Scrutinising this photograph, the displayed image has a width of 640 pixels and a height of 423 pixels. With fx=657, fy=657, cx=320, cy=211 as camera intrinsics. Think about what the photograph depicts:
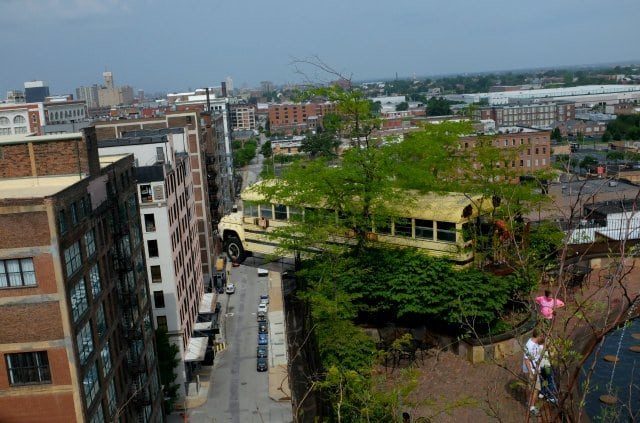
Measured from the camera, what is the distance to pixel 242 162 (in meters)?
145

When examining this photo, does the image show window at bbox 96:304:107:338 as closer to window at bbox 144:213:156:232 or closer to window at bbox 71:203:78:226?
window at bbox 71:203:78:226

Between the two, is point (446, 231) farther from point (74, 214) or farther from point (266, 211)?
point (74, 214)

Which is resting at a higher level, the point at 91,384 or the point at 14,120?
the point at 14,120

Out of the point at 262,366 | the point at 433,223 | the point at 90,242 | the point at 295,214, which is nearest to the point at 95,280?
the point at 90,242

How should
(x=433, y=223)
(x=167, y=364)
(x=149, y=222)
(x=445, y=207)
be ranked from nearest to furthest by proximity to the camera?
(x=445, y=207), (x=433, y=223), (x=167, y=364), (x=149, y=222)

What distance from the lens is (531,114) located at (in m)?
169

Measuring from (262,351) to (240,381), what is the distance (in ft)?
12.6

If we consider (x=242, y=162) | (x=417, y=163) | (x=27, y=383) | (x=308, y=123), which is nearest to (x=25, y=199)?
(x=27, y=383)

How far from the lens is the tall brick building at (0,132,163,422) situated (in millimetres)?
18609

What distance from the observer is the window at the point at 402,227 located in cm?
2153

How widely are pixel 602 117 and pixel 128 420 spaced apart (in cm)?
15705

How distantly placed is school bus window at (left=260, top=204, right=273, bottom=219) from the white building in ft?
46.3

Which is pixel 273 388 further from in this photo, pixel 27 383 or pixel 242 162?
pixel 242 162

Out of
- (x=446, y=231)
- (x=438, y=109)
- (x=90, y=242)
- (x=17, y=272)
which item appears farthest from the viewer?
(x=438, y=109)
